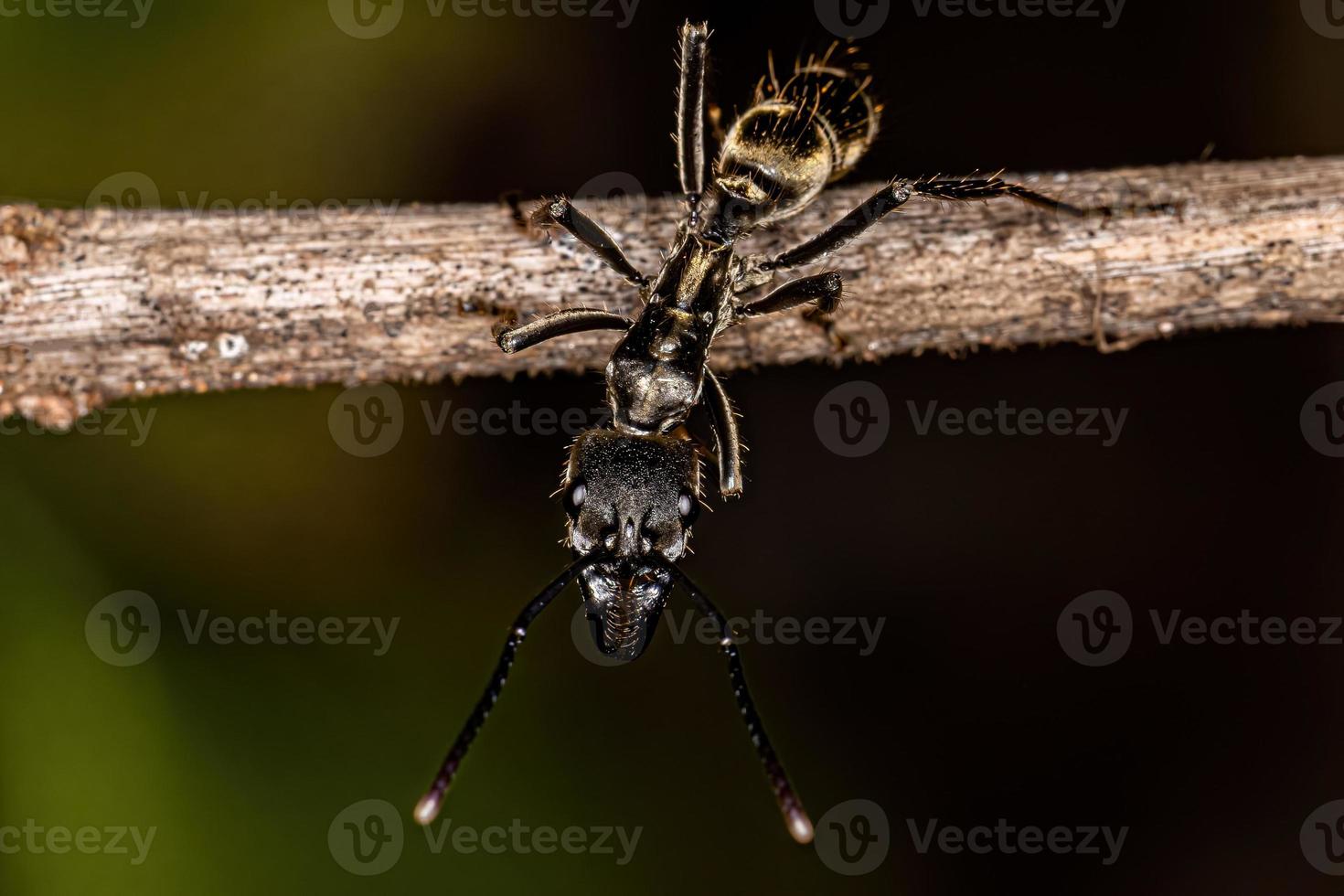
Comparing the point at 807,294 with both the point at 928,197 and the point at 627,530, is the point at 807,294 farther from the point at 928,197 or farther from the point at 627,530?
the point at 627,530

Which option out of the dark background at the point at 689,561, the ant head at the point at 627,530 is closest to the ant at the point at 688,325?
the ant head at the point at 627,530

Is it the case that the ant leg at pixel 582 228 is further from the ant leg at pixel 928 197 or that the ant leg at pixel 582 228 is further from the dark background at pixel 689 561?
the dark background at pixel 689 561

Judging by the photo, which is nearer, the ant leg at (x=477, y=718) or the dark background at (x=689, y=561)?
the ant leg at (x=477, y=718)

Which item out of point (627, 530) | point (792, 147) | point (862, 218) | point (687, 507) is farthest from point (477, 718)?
point (792, 147)

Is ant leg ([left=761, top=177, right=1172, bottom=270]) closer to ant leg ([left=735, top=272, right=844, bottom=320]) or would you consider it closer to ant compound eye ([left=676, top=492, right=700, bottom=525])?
ant leg ([left=735, top=272, right=844, bottom=320])

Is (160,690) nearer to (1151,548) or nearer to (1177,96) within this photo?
(1151,548)

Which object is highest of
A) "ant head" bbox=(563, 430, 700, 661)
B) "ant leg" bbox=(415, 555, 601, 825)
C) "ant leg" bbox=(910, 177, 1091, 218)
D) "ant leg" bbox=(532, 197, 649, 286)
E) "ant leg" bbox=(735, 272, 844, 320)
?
"ant leg" bbox=(910, 177, 1091, 218)

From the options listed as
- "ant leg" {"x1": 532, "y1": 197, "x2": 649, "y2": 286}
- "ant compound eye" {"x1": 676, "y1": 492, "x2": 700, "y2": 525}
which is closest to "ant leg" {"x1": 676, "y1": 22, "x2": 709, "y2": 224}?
"ant leg" {"x1": 532, "y1": 197, "x2": 649, "y2": 286}
